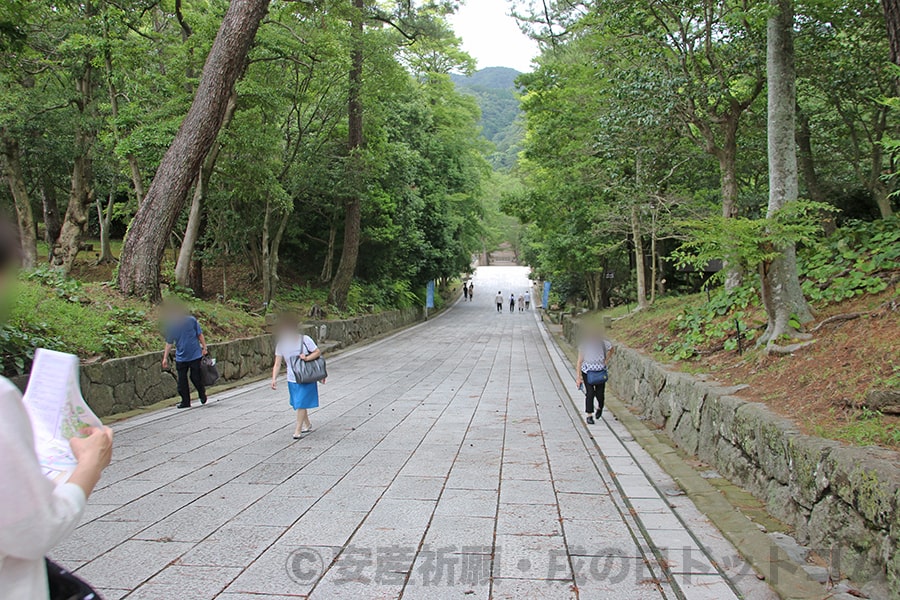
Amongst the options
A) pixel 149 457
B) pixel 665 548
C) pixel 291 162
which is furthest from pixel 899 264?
pixel 291 162

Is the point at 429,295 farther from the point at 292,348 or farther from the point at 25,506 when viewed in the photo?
the point at 25,506

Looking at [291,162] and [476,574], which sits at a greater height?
[291,162]

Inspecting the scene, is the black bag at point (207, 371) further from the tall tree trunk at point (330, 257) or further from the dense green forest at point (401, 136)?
the tall tree trunk at point (330, 257)

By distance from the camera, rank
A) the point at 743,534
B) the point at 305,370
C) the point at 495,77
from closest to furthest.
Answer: the point at 743,534, the point at 305,370, the point at 495,77

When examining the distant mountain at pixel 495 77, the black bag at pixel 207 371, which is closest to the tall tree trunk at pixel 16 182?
the black bag at pixel 207 371

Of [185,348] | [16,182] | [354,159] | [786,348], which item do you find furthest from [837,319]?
[16,182]

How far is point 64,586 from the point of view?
1.67 meters

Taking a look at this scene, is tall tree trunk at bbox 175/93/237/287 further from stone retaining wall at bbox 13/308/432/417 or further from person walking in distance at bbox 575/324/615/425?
person walking in distance at bbox 575/324/615/425

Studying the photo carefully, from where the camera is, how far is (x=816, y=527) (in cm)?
379

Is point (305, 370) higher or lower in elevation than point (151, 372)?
higher

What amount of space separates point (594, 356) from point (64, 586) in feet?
24.7

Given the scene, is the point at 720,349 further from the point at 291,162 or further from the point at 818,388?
the point at 291,162

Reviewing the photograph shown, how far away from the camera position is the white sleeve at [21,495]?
4.48 feet

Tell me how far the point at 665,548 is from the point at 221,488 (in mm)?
3454
